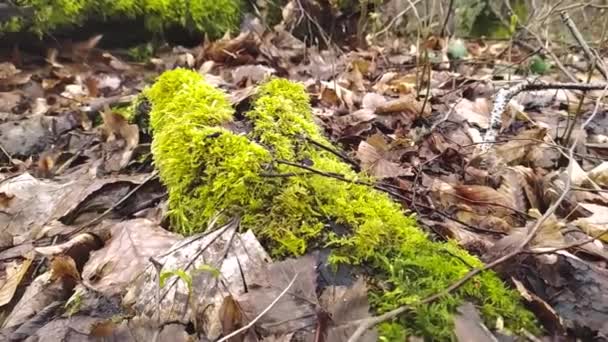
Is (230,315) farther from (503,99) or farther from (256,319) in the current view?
(503,99)

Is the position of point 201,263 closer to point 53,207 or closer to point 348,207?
point 348,207

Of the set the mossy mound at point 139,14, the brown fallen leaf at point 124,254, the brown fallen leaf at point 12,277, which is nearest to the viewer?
the brown fallen leaf at point 124,254

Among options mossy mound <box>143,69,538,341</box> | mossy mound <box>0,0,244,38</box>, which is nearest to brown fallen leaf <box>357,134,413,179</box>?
mossy mound <box>143,69,538,341</box>

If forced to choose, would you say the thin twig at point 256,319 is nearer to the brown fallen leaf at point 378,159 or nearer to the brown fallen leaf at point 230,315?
the brown fallen leaf at point 230,315

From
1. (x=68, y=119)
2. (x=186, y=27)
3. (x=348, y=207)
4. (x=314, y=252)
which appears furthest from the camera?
(x=186, y=27)

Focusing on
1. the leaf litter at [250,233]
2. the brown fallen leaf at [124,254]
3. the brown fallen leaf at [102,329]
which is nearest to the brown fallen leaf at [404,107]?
the leaf litter at [250,233]

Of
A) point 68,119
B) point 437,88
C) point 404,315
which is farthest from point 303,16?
point 404,315
